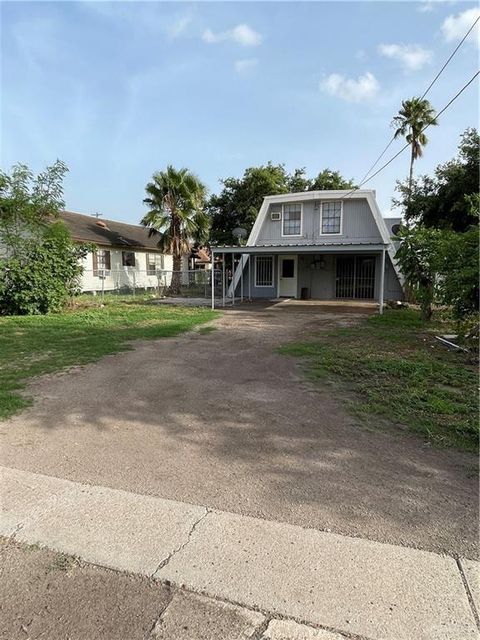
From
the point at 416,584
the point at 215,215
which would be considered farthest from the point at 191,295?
the point at 416,584

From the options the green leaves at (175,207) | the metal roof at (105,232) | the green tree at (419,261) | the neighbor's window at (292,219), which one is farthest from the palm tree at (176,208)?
the green tree at (419,261)

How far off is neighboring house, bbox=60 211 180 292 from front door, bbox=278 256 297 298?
7.52 meters

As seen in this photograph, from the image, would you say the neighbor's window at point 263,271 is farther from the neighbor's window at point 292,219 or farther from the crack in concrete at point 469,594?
the crack in concrete at point 469,594

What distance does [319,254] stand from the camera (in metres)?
20.3

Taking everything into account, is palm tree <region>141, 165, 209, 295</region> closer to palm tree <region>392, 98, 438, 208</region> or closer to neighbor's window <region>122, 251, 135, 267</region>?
neighbor's window <region>122, 251, 135, 267</region>

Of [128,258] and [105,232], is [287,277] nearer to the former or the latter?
[128,258]

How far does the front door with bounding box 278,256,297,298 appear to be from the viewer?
2095 cm

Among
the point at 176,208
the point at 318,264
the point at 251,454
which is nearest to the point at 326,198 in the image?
the point at 318,264

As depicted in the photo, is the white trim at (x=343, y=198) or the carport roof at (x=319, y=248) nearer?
the carport roof at (x=319, y=248)

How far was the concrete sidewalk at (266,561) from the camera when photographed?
1976mm

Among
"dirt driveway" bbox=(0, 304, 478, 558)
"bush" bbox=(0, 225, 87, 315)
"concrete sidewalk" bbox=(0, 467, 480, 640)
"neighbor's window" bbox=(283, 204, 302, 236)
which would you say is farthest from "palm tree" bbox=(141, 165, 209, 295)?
"concrete sidewalk" bbox=(0, 467, 480, 640)

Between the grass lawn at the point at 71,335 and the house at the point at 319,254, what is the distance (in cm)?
566

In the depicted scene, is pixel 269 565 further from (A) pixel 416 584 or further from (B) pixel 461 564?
(B) pixel 461 564

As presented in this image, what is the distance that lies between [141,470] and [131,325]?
881 centimetres
